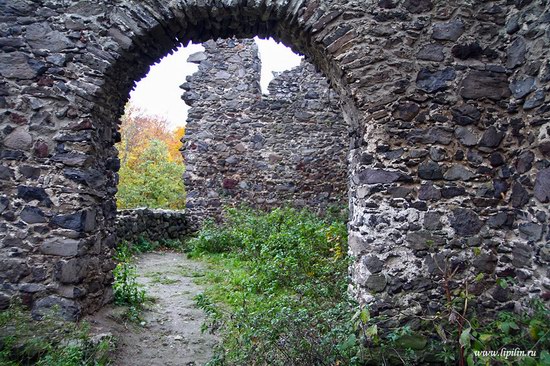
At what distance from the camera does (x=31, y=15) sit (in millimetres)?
3676

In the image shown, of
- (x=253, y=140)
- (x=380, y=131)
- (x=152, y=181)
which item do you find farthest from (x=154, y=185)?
(x=380, y=131)

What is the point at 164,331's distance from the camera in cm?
417

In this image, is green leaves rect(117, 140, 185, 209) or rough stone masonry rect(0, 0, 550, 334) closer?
rough stone masonry rect(0, 0, 550, 334)

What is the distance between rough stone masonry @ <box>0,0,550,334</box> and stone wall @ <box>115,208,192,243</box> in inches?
169

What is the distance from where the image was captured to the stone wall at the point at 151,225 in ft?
26.6

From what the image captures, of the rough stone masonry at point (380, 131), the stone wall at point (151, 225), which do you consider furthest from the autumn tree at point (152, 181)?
the rough stone masonry at point (380, 131)

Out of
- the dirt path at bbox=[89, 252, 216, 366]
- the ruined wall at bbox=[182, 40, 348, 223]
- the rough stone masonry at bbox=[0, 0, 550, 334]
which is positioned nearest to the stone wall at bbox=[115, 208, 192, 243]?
the ruined wall at bbox=[182, 40, 348, 223]

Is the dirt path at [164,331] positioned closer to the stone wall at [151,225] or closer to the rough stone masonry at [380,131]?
the rough stone masonry at [380,131]

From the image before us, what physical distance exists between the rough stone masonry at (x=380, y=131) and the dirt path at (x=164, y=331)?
50 centimetres

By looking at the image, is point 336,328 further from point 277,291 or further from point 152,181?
point 152,181

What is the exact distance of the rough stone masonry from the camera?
329cm

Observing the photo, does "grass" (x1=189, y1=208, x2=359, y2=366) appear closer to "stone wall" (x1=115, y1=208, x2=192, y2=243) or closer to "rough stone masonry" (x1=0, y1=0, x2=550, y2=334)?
"rough stone masonry" (x1=0, y1=0, x2=550, y2=334)

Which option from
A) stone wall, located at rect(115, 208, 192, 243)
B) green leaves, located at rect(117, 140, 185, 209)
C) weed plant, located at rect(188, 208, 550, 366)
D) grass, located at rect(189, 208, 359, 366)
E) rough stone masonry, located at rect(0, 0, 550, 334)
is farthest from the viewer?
green leaves, located at rect(117, 140, 185, 209)

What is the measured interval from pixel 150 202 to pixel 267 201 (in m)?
5.82
